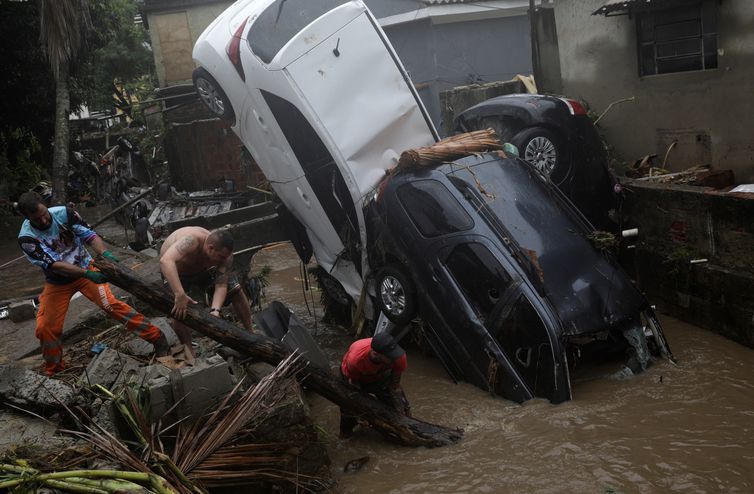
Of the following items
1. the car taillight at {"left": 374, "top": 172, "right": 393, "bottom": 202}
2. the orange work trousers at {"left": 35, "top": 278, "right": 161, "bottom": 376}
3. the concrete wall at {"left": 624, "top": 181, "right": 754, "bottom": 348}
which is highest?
the car taillight at {"left": 374, "top": 172, "right": 393, "bottom": 202}

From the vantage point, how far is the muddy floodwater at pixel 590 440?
488 cm

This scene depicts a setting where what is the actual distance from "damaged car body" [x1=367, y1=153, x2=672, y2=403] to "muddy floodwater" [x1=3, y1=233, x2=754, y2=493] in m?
0.24

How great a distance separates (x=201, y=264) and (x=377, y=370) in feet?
6.33

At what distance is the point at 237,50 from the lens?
7.48 m

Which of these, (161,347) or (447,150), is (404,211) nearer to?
(447,150)

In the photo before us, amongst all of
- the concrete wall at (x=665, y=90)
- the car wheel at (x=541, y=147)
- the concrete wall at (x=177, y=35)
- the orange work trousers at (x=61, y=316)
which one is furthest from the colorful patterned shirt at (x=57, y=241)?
the concrete wall at (x=177, y=35)

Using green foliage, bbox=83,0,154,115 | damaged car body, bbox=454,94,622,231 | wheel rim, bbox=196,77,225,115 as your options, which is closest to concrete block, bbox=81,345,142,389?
wheel rim, bbox=196,77,225,115

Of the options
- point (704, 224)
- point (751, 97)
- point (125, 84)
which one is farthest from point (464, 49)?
point (125, 84)

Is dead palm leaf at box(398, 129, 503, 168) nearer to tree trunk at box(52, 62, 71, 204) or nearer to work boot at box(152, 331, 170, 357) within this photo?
work boot at box(152, 331, 170, 357)

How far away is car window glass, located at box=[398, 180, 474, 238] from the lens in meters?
6.27

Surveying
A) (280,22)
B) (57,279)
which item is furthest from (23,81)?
(57,279)

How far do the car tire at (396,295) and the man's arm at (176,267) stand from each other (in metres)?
1.79

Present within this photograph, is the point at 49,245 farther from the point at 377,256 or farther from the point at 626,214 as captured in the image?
the point at 626,214

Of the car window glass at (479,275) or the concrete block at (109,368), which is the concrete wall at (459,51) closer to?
the car window glass at (479,275)
